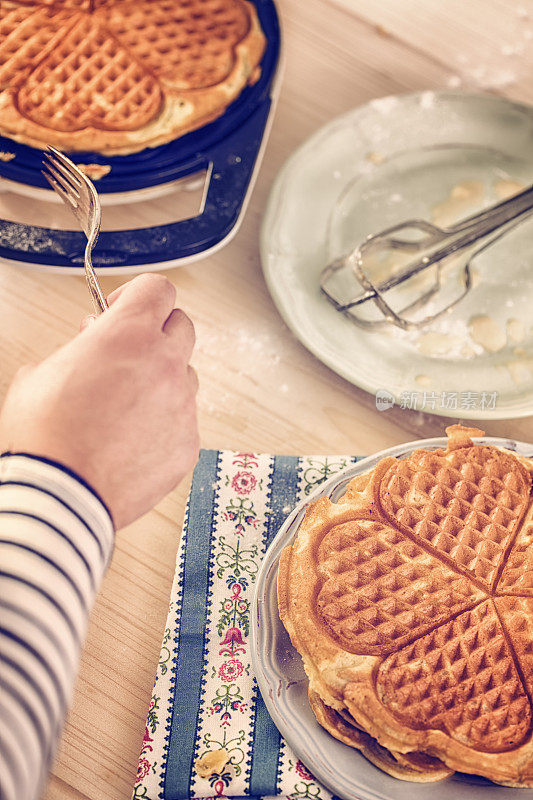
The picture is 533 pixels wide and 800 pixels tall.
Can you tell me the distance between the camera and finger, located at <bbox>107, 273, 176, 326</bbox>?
79 cm

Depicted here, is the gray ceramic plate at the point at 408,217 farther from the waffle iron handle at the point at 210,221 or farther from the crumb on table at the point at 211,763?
the crumb on table at the point at 211,763

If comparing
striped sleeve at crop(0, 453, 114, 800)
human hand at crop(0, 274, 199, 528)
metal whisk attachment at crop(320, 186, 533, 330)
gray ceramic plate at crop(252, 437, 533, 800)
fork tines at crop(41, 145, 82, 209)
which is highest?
fork tines at crop(41, 145, 82, 209)

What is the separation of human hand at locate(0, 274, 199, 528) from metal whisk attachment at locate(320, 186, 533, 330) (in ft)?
1.11

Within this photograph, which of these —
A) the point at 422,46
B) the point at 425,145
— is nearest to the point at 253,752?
the point at 425,145

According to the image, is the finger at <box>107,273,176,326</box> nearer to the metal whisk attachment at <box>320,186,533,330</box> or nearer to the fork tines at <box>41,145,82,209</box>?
the fork tines at <box>41,145,82,209</box>

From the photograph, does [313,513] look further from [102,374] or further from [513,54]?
[513,54]

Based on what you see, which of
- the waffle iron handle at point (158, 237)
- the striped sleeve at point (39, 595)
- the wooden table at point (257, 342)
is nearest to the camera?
the striped sleeve at point (39, 595)

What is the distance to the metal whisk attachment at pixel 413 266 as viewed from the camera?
3.38ft

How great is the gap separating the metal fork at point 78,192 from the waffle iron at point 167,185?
69 millimetres

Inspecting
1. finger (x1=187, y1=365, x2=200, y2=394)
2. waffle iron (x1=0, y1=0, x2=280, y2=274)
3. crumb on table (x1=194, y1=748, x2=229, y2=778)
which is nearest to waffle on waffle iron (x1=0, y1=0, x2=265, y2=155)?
waffle iron (x1=0, y1=0, x2=280, y2=274)

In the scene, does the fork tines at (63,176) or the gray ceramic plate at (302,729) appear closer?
the gray ceramic plate at (302,729)

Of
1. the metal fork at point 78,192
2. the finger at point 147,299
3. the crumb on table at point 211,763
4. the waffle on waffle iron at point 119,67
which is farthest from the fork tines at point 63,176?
the crumb on table at point 211,763

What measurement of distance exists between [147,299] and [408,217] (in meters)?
0.55

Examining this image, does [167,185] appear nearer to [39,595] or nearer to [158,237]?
[158,237]
